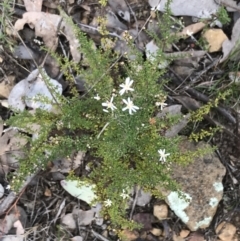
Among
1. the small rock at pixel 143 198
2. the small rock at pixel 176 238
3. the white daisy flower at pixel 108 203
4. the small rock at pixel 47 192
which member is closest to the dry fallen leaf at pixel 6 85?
the small rock at pixel 47 192

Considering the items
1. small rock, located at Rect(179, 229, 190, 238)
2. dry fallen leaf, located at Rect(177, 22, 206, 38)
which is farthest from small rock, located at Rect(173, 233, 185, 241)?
dry fallen leaf, located at Rect(177, 22, 206, 38)

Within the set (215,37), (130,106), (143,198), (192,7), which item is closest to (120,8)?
(192,7)

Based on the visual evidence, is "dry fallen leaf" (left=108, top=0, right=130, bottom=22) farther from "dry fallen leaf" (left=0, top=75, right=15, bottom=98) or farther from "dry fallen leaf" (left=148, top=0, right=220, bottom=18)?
"dry fallen leaf" (left=0, top=75, right=15, bottom=98)

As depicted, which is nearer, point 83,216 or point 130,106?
point 130,106

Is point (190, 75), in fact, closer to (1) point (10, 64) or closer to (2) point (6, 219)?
(1) point (10, 64)

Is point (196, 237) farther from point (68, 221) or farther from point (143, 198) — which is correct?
point (68, 221)

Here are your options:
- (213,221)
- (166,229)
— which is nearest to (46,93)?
(166,229)

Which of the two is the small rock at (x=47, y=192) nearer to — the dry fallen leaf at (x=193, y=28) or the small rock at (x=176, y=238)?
the small rock at (x=176, y=238)
